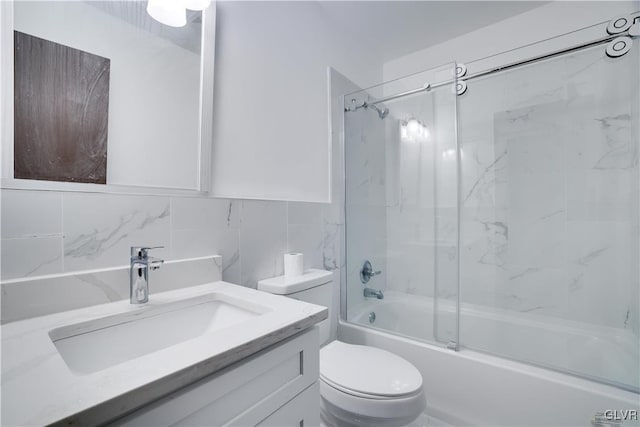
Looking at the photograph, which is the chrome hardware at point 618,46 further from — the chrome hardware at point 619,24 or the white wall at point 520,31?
the white wall at point 520,31

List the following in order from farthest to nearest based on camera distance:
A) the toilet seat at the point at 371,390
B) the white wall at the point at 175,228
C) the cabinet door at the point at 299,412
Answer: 1. the toilet seat at the point at 371,390
2. the white wall at the point at 175,228
3. the cabinet door at the point at 299,412

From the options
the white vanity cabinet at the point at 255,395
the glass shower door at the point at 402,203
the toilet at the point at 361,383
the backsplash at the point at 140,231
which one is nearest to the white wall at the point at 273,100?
the backsplash at the point at 140,231

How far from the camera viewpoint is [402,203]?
6.62 ft

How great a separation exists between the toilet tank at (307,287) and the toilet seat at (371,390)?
0.27 metres

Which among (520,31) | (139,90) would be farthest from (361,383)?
(520,31)

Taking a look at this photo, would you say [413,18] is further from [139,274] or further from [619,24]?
[139,274]

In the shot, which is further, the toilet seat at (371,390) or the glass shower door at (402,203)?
the glass shower door at (402,203)

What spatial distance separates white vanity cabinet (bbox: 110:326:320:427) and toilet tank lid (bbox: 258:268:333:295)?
468mm

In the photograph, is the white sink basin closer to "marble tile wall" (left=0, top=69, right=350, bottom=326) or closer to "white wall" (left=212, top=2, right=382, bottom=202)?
"marble tile wall" (left=0, top=69, right=350, bottom=326)

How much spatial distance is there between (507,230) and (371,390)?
1.42 m

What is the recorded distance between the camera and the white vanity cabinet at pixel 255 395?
1.59 feet

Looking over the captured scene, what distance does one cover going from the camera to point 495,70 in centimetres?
162

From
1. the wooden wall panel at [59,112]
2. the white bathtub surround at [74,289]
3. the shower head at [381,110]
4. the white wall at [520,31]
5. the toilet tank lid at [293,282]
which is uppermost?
the white wall at [520,31]

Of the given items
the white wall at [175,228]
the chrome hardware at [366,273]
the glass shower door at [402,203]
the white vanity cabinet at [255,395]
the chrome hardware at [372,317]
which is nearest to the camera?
the white vanity cabinet at [255,395]
